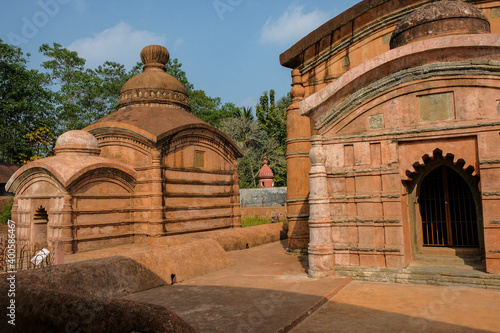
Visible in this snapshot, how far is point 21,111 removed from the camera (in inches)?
1184

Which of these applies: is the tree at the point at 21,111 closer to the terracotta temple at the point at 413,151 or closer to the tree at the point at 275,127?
the tree at the point at 275,127

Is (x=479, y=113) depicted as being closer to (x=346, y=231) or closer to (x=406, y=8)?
(x=346, y=231)

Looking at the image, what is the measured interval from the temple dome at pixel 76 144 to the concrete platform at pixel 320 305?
26.9 feet

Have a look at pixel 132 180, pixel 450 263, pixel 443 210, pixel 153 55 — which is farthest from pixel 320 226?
pixel 153 55

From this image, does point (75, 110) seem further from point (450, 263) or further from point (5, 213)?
point (450, 263)

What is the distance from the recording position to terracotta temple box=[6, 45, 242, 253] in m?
12.9

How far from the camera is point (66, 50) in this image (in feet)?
115

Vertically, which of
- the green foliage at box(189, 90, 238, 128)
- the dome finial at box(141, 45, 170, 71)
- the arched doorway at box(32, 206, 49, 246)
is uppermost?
the green foliage at box(189, 90, 238, 128)

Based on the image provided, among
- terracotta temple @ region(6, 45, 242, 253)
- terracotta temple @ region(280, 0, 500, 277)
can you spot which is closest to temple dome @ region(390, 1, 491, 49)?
terracotta temple @ region(280, 0, 500, 277)

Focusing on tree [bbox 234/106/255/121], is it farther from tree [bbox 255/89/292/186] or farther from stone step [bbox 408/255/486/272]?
stone step [bbox 408/255/486/272]

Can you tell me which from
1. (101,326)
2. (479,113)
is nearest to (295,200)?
(479,113)

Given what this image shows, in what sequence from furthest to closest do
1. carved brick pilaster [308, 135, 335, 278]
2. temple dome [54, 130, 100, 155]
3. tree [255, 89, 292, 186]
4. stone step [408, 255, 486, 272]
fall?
tree [255, 89, 292, 186], temple dome [54, 130, 100, 155], carved brick pilaster [308, 135, 335, 278], stone step [408, 255, 486, 272]

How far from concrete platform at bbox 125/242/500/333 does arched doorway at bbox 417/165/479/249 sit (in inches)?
66.5

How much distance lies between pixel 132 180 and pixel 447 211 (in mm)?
10375
